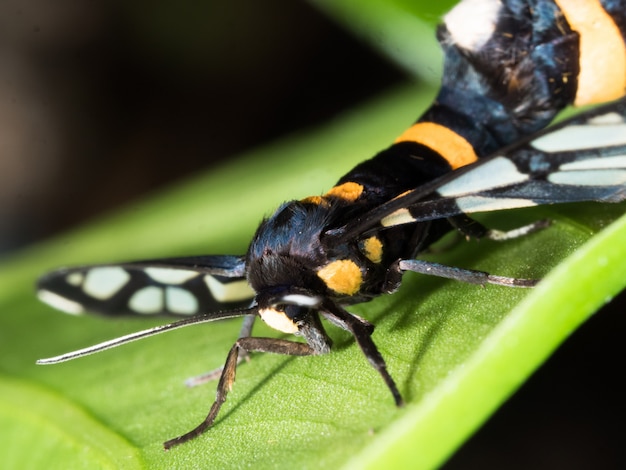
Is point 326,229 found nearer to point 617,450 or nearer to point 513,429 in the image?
point 513,429

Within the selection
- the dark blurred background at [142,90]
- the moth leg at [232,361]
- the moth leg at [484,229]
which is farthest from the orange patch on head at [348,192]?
the dark blurred background at [142,90]

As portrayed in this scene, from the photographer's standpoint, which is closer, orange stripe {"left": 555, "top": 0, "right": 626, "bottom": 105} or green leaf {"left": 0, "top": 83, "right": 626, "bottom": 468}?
green leaf {"left": 0, "top": 83, "right": 626, "bottom": 468}

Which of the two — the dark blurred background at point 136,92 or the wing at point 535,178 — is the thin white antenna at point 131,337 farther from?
the dark blurred background at point 136,92

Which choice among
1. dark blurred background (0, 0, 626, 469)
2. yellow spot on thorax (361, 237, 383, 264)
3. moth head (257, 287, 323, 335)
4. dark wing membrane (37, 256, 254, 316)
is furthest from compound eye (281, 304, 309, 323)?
dark blurred background (0, 0, 626, 469)

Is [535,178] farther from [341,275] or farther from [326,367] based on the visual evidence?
[326,367]

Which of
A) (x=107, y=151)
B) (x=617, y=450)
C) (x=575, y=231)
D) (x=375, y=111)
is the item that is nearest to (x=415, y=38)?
(x=375, y=111)

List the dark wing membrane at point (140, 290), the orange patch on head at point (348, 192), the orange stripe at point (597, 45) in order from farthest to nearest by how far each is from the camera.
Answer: the dark wing membrane at point (140, 290)
the orange stripe at point (597, 45)
the orange patch on head at point (348, 192)

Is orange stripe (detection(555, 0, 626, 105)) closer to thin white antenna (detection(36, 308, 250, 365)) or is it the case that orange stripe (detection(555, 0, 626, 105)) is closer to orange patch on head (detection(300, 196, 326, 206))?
orange patch on head (detection(300, 196, 326, 206))
